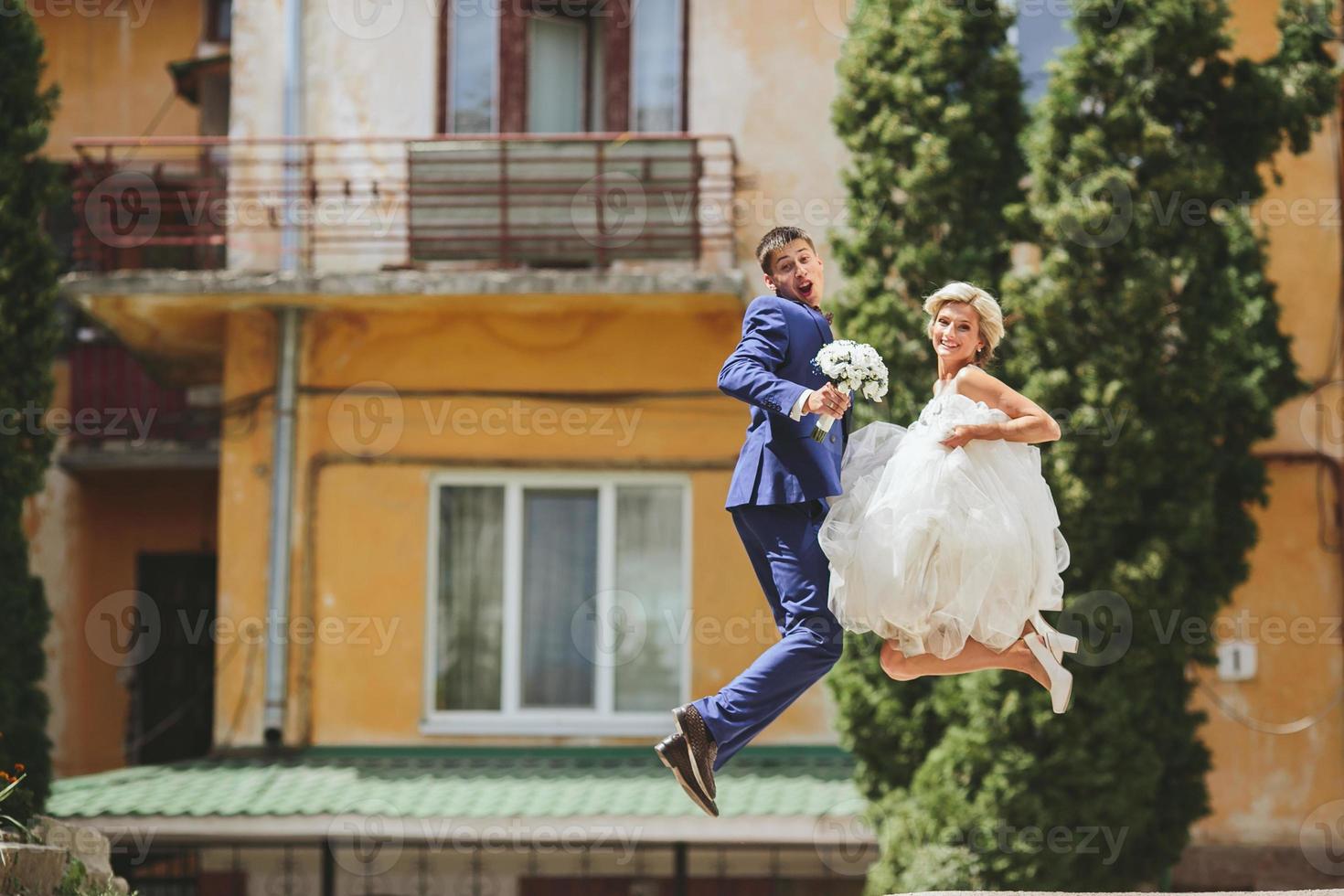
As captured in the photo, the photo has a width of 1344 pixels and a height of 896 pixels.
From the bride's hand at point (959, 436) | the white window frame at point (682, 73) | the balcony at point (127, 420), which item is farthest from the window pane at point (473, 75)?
the bride's hand at point (959, 436)

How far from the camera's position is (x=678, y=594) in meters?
13.7

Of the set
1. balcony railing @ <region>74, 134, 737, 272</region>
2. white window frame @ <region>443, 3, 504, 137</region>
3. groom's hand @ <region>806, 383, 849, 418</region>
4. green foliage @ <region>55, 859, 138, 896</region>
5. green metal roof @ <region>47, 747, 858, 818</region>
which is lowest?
green metal roof @ <region>47, 747, 858, 818</region>

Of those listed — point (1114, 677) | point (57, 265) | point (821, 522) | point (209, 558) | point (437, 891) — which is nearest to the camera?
point (821, 522)

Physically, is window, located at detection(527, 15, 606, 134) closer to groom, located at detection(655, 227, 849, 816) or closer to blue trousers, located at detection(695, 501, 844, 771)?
groom, located at detection(655, 227, 849, 816)

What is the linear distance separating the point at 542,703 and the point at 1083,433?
186 inches

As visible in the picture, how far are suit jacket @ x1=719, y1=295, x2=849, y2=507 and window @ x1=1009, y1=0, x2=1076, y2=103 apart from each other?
24.6ft

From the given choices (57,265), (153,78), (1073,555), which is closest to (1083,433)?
(1073,555)

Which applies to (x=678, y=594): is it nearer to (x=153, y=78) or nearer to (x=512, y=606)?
(x=512, y=606)

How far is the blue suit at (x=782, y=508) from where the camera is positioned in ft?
21.5

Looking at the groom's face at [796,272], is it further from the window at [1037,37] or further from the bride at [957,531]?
the window at [1037,37]

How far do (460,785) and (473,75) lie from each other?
5.61 metres

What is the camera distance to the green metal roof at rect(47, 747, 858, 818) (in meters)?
12.0

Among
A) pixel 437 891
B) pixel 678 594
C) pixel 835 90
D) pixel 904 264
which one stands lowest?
pixel 437 891

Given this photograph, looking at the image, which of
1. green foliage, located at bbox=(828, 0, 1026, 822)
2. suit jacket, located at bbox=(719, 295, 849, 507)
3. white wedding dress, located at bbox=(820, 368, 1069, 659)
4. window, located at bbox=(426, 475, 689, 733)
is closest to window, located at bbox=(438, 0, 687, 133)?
green foliage, located at bbox=(828, 0, 1026, 822)
